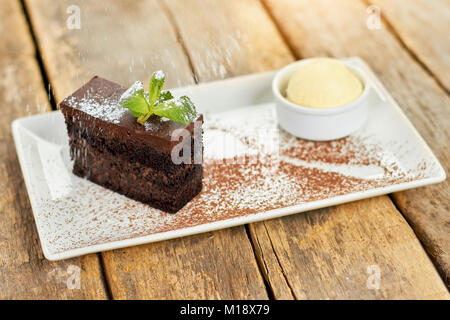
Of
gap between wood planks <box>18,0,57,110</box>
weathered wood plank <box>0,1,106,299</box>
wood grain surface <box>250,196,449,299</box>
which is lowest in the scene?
wood grain surface <box>250,196,449,299</box>

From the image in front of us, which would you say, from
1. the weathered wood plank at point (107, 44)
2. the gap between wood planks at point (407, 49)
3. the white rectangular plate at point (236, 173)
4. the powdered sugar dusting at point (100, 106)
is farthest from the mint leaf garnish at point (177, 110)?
the gap between wood planks at point (407, 49)

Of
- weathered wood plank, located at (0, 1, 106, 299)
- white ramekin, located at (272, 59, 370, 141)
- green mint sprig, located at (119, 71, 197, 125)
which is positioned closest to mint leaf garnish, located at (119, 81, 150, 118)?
green mint sprig, located at (119, 71, 197, 125)

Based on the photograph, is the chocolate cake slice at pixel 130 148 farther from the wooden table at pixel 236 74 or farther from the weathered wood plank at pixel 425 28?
the weathered wood plank at pixel 425 28

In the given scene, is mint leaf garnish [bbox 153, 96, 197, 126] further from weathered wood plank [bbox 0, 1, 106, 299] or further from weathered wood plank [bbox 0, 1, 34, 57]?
weathered wood plank [bbox 0, 1, 34, 57]

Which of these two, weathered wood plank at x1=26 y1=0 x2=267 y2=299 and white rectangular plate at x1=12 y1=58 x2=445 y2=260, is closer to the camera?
weathered wood plank at x1=26 y1=0 x2=267 y2=299

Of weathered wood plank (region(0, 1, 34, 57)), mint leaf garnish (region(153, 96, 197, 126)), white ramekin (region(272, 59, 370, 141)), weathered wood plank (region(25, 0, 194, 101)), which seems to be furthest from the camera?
weathered wood plank (region(0, 1, 34, 57))

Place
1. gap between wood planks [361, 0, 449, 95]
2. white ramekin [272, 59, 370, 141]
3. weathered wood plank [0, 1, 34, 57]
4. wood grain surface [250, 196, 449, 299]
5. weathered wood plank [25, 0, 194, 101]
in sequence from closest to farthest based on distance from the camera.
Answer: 1. wood grain surface [250, 196, 449, 299]
2. white ramekin [272, 59, 370, 141]
3. gap between wood planks [361, 0, 449, 95]
4. weathered wood plank [25, 0, 194, 101]
5. weathered wood plank [0, 1, 34, 57]

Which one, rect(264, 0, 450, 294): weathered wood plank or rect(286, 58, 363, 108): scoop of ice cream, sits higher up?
rect(286, 58, 363, 108): scoop of ice cream
